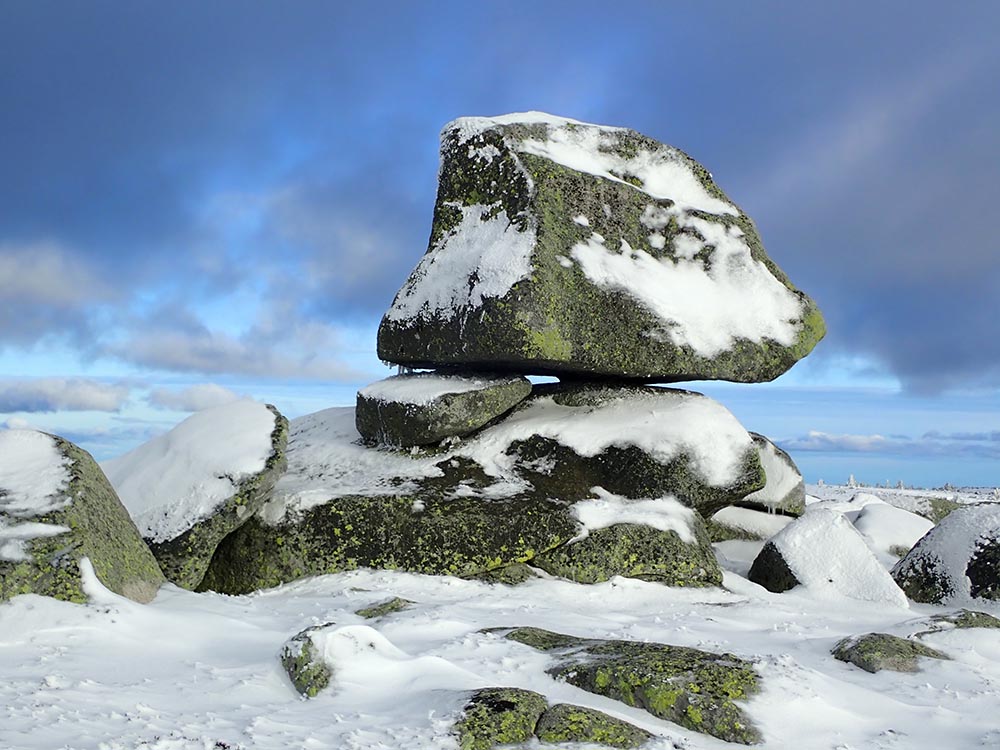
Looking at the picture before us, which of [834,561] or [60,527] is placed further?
[834,561]

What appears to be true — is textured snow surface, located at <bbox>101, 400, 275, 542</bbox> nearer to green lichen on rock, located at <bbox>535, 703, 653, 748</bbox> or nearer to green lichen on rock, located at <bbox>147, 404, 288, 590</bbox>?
green lichen on rock, located at <bbox>147, 404, 288, 590</bbox>

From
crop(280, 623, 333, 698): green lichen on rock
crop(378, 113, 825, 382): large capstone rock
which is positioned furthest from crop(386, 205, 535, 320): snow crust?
crop(280, 623, 333, 698): green lichen on rock

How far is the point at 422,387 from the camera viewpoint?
14.4 metres

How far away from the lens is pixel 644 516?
1332cm

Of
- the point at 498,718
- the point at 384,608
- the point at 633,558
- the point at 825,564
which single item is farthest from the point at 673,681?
the point at 825,564

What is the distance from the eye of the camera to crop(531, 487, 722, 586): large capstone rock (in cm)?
1260

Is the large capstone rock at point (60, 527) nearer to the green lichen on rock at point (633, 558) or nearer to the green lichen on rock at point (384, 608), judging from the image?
the green lichen on rock at point (384, 608)

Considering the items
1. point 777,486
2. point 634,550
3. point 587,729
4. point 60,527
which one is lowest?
point 587,729

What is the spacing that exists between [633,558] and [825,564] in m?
3.08

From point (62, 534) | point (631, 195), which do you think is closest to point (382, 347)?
point (631, 195)

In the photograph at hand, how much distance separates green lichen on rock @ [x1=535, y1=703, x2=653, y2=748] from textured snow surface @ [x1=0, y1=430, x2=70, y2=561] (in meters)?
6.21

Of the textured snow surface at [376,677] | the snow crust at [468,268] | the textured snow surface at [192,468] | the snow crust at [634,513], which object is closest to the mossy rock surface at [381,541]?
the snow crust at [634,513]

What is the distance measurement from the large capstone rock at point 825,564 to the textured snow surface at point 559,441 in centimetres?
133

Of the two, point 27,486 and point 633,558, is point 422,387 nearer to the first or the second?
point 633,558
